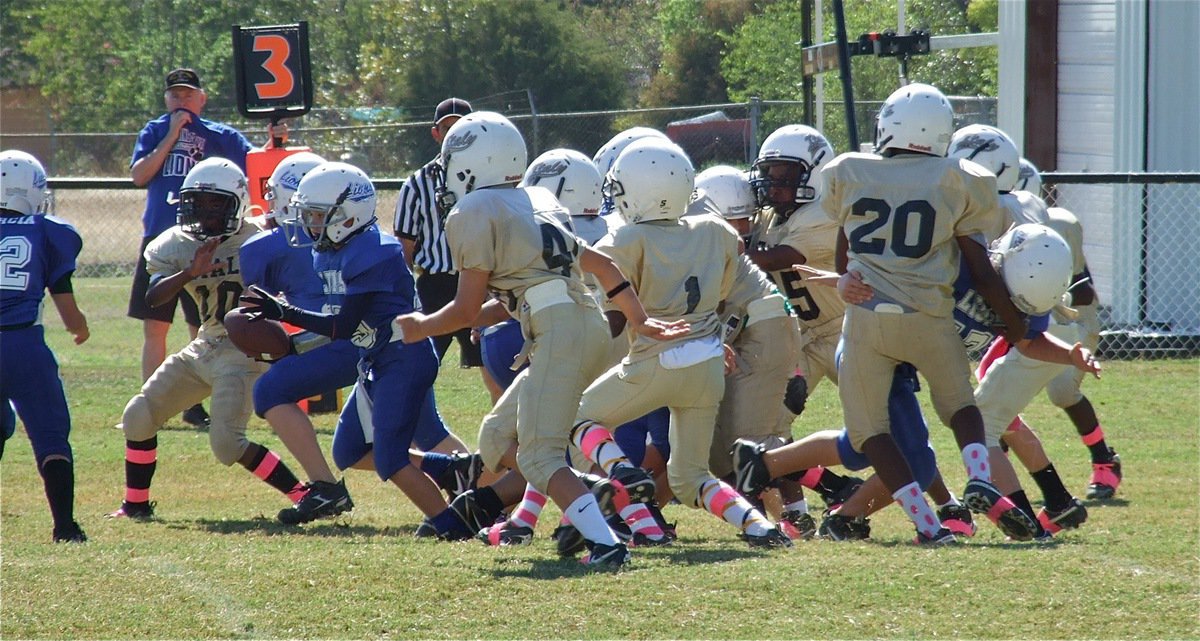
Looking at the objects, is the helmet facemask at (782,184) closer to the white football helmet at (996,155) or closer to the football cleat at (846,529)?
the white football helmet at (996,155)

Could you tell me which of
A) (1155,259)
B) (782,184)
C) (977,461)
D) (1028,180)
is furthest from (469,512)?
(1155,259)

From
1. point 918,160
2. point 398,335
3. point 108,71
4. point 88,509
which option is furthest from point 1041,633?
point 108,71

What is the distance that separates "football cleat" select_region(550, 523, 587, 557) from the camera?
17.9ft

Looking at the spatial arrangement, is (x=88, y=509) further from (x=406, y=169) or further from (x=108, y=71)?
(x=108, y=71)

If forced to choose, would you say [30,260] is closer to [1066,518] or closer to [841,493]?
[841,493]

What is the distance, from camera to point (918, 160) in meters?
5.77

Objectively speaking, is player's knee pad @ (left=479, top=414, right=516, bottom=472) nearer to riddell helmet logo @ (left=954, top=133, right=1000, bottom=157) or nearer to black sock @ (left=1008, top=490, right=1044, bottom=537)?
black sock @ (left=1008, top=490, right=1044, bottom=537)

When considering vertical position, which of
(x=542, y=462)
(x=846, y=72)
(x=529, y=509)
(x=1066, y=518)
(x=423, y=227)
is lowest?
(x=1066, y=518)

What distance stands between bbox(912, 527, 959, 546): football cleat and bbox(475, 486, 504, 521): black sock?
1833mm

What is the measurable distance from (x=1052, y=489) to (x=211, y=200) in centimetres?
440

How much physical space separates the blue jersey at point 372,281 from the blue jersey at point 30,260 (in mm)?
1236

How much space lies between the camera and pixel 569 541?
5.46 meters

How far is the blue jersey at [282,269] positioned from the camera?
6.87 metres

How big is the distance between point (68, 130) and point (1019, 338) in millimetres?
30820
